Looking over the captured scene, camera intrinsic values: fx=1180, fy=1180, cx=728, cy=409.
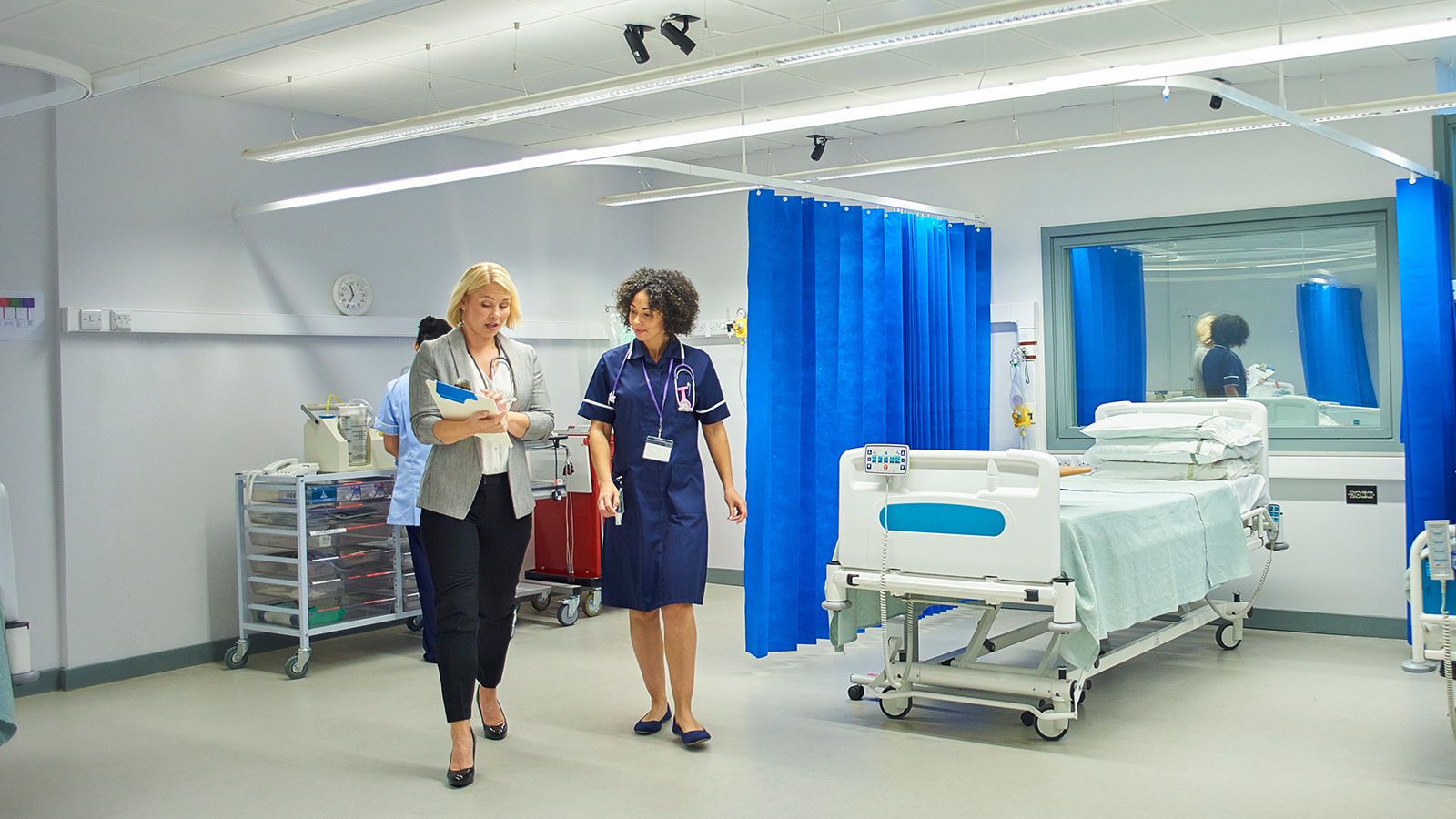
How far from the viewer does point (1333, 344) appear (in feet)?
→ 20.2

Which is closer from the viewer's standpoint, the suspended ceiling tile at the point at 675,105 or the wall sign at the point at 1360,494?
A: the wall sign at the point at 1360,494

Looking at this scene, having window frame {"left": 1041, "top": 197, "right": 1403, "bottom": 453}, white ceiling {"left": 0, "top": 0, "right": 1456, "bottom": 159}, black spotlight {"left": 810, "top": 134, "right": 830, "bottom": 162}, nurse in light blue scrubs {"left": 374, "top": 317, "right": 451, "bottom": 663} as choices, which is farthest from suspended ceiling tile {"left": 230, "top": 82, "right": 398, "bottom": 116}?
window frame {"left": 1041, "top": 197, "right": 1403, "bottom": 453}

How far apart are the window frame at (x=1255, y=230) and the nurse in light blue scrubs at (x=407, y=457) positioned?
3.53m

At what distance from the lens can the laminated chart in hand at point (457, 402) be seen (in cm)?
Result: 345

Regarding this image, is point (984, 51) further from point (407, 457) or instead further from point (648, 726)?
point (648, 726)

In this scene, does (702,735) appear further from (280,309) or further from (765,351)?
(280,309)

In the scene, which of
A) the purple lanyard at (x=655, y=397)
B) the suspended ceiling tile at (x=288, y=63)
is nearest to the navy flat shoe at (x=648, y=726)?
the purple lanyard at (x=655, y=397)

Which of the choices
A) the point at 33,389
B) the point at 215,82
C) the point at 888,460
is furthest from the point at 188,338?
the point at 888,460

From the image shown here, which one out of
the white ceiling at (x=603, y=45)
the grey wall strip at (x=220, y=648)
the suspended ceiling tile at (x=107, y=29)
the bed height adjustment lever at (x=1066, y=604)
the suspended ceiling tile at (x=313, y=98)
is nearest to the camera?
the bed height adjustment lever at (x=1066, y=604)

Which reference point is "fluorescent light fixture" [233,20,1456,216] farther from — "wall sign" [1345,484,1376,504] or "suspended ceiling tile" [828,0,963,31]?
"wall sign" [1345,484,1376,504]

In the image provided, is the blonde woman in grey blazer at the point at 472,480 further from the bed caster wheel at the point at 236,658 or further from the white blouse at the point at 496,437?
the bed caster wheel at the point at 236,658

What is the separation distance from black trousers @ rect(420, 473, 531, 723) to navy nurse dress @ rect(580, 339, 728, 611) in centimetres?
39

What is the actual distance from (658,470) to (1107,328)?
150 inches

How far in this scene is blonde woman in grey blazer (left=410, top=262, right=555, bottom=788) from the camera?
3.63m
